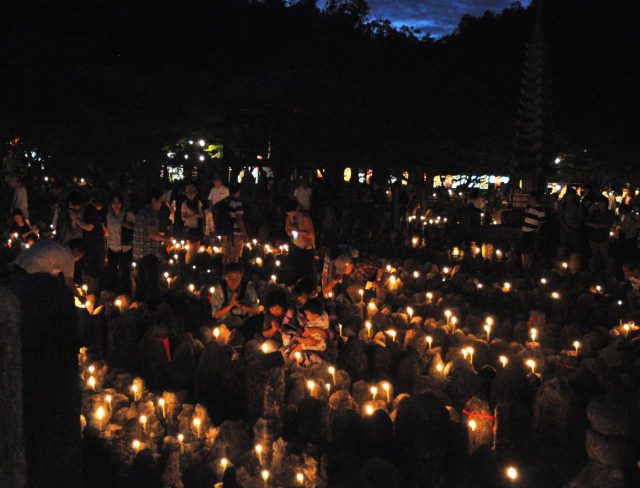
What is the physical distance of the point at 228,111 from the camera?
62.3 ft

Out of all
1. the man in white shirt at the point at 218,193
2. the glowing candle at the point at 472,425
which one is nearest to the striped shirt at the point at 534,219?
the man in white shirt at the point at 218,193

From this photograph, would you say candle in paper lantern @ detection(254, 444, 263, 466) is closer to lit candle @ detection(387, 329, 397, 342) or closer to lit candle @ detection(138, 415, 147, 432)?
lit candle @ detection(138, 415, 147, 432)

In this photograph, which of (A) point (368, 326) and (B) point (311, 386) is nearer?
(B) point (311, 386)

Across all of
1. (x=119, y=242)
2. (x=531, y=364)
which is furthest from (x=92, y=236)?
(x=531, y=364)

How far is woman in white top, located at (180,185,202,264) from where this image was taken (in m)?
10.4

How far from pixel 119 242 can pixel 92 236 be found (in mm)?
362

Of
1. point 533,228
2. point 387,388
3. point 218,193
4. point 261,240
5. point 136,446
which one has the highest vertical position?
point 218,193

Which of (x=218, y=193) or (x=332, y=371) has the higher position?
(x=218, y=193)

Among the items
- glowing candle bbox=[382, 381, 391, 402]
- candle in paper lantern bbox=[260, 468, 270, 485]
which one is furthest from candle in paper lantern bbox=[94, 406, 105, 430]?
glowing candle bbox=[382, 381, 391, 402]

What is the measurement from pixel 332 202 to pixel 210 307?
996 cm

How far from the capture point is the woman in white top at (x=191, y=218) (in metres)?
10.4

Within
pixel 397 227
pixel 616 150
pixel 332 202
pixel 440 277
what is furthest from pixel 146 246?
pixel 616 150

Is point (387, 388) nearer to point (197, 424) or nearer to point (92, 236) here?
point (197, 424)

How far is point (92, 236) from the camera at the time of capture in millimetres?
8336
